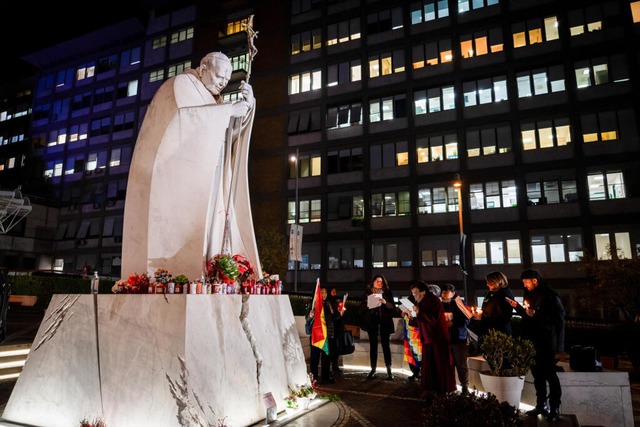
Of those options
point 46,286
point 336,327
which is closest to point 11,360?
point 336,327

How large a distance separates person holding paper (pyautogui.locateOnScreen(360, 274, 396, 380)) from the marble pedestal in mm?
4133

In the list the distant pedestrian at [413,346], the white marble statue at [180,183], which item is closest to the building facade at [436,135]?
the distant pedestrian at [413,346]

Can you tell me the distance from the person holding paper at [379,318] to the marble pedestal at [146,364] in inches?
163

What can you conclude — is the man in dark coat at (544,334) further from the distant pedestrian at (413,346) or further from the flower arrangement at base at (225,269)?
the flower arrangement at base at (225,269)

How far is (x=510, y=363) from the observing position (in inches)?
240

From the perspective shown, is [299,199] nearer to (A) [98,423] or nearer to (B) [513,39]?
(B) [513,39]

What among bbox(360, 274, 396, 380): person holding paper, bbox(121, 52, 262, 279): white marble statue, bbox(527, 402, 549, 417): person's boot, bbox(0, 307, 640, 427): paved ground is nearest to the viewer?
bbox(527, 402, 549, 417): person's boot

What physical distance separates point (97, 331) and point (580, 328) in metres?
15.1

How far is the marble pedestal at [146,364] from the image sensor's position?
4906mm

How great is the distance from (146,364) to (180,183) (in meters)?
2.81

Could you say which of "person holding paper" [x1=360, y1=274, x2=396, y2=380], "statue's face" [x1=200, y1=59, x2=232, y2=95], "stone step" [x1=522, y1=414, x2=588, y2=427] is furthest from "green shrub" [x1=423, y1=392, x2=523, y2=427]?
"statue's face" [x1=200, y1=59, x2=232, y2=95]

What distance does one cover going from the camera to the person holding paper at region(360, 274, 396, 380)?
390 inches

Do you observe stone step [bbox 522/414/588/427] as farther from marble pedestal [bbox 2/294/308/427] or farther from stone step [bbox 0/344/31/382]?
stone step [bbox 0/344/31/382]

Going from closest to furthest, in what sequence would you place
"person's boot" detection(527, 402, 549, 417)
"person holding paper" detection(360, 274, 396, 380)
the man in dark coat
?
"person's boot" detection(527, 402, 549, 417) < the man in dark coat < "person holding paper" detection(360, 274, 396, 380)
